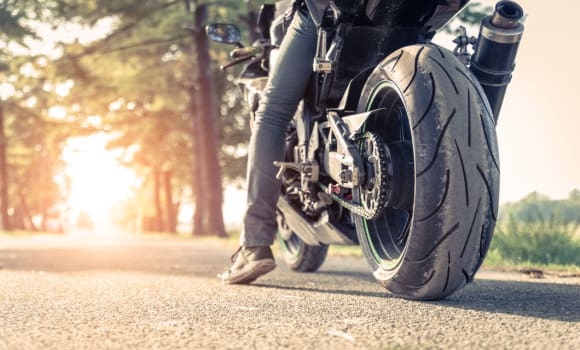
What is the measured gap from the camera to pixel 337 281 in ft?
12.4

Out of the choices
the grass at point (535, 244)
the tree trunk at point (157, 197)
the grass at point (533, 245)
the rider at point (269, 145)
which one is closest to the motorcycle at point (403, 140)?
the rider at point (269, 145)

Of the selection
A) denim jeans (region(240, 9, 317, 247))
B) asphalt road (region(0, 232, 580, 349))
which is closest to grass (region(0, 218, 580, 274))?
asphalt road (region(0, 232, 580, 349))

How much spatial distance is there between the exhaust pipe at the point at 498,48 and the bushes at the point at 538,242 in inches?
88.3

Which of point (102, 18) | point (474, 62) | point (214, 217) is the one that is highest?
point (102, 18)

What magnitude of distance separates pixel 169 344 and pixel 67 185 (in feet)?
192

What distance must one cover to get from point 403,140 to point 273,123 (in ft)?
2.86

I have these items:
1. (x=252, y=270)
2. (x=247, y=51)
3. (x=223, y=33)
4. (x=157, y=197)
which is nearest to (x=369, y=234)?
(x=252, y=270)

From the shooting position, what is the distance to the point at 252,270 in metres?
3.35

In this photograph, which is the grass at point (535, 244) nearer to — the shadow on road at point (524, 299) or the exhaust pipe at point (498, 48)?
the shadow on road at point (524, 299)

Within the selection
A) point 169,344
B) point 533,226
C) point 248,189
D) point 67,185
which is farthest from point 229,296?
point 67,185

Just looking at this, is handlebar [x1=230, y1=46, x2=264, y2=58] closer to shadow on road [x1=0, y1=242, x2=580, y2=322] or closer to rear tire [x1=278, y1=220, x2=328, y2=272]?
rear tire [x1=278, y1=220, x2=328, y2=272]

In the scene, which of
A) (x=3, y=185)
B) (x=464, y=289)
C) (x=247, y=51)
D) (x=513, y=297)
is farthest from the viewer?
(x=3, y=185)

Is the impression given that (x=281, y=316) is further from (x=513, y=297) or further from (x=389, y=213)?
(x=513, y=297)

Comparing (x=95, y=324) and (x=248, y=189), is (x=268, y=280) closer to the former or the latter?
(x=248, y=189)
